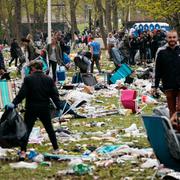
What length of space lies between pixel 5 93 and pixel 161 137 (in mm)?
10616

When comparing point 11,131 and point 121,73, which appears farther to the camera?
point 121,73

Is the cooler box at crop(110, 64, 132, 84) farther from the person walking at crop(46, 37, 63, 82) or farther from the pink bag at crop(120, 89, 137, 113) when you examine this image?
the pink bag at crop(120, 89, 137, 113)

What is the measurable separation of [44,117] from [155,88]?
7.78ft

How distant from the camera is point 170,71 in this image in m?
14.0

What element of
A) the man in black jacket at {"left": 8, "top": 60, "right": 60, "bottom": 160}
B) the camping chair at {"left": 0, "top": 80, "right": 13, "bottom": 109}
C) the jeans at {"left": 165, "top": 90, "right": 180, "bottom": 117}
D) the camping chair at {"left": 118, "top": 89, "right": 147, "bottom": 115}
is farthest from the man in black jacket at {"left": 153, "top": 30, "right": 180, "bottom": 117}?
the camping chair at {"left": 0, "top": 80, "right": 13, "bottom": 109}

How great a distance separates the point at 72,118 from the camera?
18953mm

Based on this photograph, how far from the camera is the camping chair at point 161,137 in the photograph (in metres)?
9.79

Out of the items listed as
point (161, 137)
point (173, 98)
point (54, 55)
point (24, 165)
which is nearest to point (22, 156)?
point (24, 165)

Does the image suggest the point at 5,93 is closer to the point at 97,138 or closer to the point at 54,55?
the point at 97,138

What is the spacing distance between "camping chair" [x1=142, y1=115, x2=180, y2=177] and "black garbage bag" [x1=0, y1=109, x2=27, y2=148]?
316cm

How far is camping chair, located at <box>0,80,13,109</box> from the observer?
65.8 ft

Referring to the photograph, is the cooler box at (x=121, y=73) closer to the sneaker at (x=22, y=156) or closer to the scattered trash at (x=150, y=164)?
the sneaker at (x=22, y=156)

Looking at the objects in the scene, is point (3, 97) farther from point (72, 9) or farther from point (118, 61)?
point (72, 9)

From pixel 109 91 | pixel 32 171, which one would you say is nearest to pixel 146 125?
pixel 32 171
